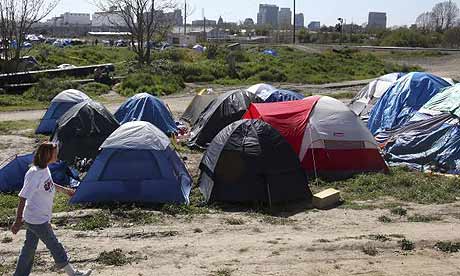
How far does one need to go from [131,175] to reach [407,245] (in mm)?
4827

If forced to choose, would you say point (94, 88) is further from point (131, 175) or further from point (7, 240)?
point (7, 240)

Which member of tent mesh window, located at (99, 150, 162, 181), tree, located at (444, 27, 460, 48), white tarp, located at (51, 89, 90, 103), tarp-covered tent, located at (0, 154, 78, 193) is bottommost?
tarp-covered tent, located at (0, 154, 78, 193)

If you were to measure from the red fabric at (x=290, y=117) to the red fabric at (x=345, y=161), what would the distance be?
399mm

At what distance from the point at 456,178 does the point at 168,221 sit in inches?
255

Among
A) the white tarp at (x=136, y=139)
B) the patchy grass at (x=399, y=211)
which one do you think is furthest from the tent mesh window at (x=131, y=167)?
the patchy grass at (x=399, y=211)

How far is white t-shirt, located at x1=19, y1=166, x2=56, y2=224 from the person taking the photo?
620cm

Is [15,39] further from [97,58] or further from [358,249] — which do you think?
[358,249]

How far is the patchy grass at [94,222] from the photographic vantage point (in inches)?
345

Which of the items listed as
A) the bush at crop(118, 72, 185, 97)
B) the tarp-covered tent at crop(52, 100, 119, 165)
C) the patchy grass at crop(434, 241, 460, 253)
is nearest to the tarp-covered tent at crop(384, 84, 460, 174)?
the patchy grass at crop(434, 241, 460, 253)

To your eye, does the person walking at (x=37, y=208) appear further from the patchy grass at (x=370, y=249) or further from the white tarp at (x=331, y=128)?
the white tarp at (x=331, y=128)

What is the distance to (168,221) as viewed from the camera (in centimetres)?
930

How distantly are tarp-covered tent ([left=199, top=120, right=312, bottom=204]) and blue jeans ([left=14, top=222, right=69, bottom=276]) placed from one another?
14.1 feet

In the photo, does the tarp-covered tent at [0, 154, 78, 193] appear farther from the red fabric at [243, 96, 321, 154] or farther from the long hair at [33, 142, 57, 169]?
the long hair at [33, 142, 57, 169]

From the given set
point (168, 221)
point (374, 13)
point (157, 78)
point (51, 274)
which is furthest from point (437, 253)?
point (374, 13)
